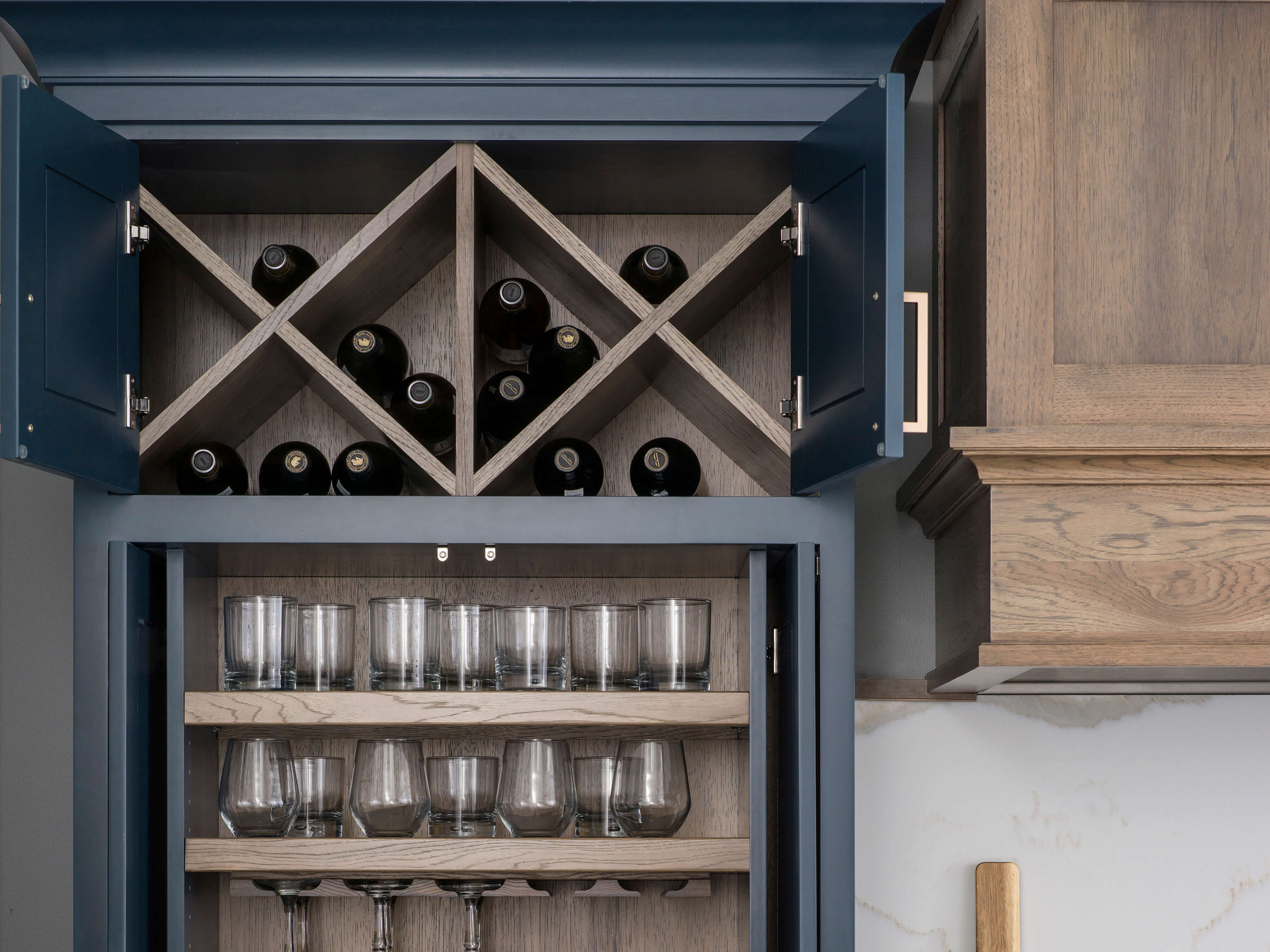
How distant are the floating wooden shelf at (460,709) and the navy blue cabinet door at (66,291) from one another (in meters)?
0.30

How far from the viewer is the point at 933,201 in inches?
70.2

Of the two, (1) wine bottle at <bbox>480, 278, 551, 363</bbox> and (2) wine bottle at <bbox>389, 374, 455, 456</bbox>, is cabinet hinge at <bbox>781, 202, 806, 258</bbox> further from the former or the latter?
(2) wine bottle at <bbox>389, 374, 455, 456</bbox>

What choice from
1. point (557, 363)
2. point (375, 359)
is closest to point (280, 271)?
point (375, 359)

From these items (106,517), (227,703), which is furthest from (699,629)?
(106,517)

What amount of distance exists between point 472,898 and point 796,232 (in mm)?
975

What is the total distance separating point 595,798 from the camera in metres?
1.51

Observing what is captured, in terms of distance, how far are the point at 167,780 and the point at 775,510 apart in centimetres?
83

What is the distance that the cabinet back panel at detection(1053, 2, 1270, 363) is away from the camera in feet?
4.54

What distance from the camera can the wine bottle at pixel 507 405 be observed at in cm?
160

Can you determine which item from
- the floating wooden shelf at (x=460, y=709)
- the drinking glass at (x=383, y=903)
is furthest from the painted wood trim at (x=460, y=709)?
the drinking glass at (x=383, y=903)

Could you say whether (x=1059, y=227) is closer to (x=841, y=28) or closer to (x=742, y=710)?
(x=841, y=28)

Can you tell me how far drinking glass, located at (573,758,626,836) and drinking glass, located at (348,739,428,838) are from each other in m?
0.21

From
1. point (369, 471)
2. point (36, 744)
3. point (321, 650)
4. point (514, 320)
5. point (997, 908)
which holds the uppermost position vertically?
point (514, 320)

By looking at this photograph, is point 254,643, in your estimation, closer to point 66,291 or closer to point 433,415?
point 433,415
